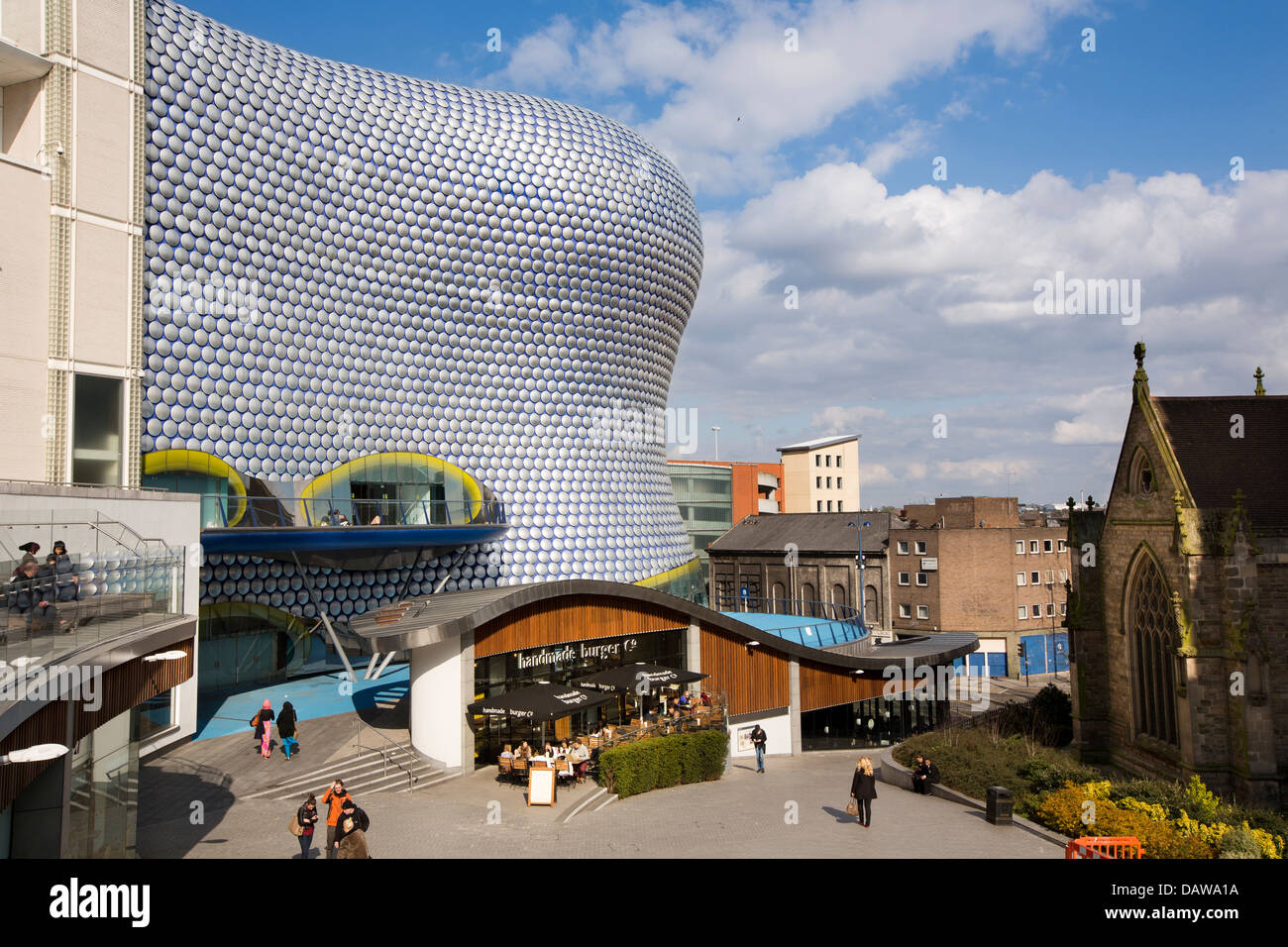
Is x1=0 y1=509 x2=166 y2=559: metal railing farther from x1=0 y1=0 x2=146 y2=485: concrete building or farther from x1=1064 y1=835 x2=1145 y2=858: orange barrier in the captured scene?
x1=1064 y1=835 x2=1145 y2=858: orange barrier

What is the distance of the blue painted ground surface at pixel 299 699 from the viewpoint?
23.7 metres

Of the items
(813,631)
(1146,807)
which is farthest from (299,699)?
(1146,807)

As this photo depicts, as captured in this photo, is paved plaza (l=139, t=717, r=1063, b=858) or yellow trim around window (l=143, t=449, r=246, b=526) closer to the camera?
paved plaza (l=139, t=717, r=1063, b=858)

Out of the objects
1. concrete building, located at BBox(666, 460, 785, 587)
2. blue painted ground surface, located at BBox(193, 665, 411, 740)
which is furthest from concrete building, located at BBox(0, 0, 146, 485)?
concrete building, located at BBox(666, 460, 785, 587)

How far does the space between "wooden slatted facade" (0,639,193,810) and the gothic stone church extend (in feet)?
68.4

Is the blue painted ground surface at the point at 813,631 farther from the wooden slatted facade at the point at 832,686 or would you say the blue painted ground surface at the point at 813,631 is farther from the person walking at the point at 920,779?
the person walking at the point at 920,779

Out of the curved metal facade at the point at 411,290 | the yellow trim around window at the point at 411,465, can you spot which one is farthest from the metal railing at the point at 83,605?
the curved metal facade at the point at 411,290

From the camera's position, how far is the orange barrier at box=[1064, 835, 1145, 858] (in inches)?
523

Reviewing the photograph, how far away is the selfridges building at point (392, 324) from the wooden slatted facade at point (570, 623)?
10864 millimetres

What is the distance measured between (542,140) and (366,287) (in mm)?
11056

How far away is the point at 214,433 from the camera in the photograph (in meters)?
30.5
